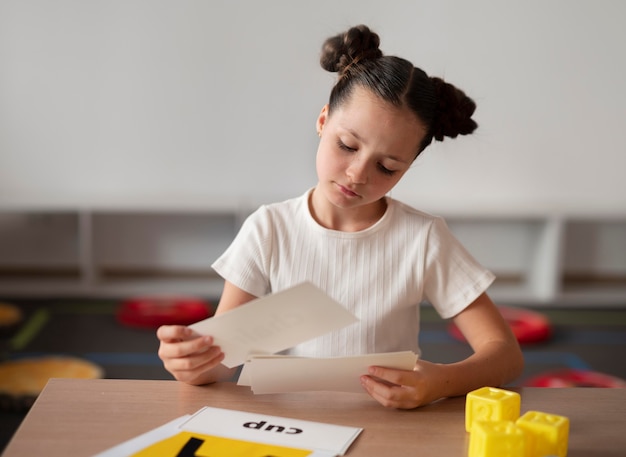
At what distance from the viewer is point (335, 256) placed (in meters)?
1.38

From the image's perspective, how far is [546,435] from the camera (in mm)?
863

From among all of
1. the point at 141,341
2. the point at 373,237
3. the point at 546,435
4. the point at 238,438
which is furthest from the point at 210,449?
the point at 141,341

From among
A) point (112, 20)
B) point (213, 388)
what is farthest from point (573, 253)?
point (213, 388)

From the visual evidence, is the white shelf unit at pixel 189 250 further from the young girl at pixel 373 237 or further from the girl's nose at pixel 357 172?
the girl's nose at pixel 357 172

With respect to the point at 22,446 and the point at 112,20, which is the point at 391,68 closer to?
the point at 22,446

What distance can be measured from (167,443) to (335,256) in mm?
561

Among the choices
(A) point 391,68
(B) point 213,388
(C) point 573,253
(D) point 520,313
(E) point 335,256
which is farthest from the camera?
(C) point 573,253

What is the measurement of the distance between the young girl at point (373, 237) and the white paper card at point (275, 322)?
0.15 m

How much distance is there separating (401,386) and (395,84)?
49 cm

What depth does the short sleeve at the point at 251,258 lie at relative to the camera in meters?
1.33

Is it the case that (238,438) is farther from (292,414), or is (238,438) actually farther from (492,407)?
(492,407)

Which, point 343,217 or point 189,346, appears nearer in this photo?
point 189,346

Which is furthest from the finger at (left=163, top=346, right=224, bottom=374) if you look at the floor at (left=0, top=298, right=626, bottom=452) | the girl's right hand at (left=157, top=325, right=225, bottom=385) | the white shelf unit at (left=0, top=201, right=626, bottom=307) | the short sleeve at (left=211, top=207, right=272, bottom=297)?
the white shelf unit at (left=0, top=201, right=626, bottom=307)

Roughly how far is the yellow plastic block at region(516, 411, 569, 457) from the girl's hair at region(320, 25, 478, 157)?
1.83 feet
